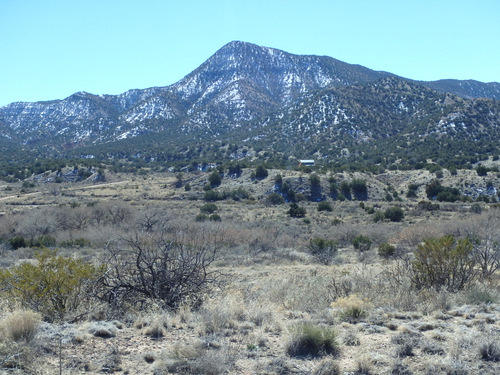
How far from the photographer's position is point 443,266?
10.2 m

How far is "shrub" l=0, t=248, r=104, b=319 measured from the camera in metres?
7.76

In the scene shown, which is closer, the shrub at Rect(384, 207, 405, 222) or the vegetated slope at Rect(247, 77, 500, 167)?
the shrub at Rect(384, 207, 405, 222)

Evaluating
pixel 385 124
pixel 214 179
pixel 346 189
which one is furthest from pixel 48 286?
pixel 385 124

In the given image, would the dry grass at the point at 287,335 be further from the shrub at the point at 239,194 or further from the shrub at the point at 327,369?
the shrub at the point at 239,194

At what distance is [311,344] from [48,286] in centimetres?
484

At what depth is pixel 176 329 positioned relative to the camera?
6.91 meters

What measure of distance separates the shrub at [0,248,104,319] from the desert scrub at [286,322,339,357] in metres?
4.14

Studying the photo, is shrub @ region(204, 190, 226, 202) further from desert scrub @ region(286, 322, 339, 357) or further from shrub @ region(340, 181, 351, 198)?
desert scrub @ region(286, 322, 339, 357)

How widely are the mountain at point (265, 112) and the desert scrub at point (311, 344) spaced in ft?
252

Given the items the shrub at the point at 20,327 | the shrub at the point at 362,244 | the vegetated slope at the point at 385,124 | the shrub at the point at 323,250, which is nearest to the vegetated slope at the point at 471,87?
the vegetated slope at the point at 385,124

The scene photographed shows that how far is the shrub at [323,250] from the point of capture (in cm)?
2087

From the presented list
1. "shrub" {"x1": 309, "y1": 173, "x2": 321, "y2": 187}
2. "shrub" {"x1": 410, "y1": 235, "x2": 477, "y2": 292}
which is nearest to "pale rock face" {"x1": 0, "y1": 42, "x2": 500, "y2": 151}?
"shrub" {"x1": 309, "y1": 173, "x2": 321, "y2": 187}

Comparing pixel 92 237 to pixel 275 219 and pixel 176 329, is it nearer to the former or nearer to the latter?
pixel 275 219

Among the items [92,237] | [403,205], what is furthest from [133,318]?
[403,205]
